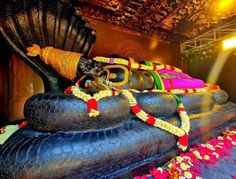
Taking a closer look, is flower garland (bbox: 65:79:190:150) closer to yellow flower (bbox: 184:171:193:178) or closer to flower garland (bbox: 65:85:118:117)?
flower garland (bbox: 65:85:118:117)

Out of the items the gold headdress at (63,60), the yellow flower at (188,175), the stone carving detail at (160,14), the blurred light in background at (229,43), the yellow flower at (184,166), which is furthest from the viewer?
the blurred light in background at (229,43)

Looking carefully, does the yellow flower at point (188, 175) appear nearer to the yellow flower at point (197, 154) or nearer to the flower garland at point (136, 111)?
the flower garland at point (136, 111)

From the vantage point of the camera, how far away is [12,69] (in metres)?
1.68

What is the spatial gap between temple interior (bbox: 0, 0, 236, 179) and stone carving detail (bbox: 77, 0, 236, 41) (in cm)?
1

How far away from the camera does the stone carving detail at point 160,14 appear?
1997 millimetres

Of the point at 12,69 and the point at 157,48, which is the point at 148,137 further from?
the point at 157,48

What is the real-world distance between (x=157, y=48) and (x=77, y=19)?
1.69 meters

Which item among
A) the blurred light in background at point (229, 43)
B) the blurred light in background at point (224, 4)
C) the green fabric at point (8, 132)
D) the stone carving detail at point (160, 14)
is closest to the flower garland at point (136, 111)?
the green fabric at point (8, 132)

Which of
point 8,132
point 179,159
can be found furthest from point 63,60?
point 179,159

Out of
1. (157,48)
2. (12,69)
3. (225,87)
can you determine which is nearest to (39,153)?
(12,69)

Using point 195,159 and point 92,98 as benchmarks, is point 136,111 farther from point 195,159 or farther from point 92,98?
point 195,159

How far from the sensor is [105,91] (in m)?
1.04

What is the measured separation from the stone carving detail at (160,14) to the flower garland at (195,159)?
1760 mm

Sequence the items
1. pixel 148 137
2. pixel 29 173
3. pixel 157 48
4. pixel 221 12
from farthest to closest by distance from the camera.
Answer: pixel 157 48 < pixel 221 12 < pixel 148 137 < pixel 29 173
